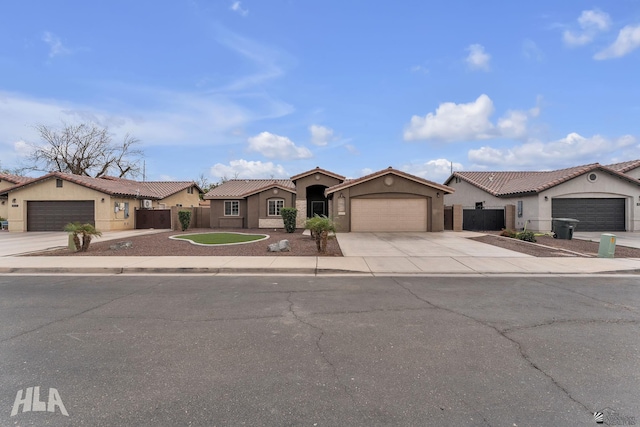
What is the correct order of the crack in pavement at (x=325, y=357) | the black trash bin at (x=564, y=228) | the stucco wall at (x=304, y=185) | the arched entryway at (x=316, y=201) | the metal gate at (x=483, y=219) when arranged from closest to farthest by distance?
the crack in pavement at (x=325, y=357), the black trash bin at (x=564, y=228), the metal gate at (x=483, y=219), the stucco wall at (x=304, y=185), the arched entryway at (x=316, y=201)

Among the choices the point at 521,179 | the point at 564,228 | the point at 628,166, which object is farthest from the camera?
the point at 521,179

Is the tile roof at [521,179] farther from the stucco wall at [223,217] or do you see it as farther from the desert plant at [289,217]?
the stucco wall at [223,217]

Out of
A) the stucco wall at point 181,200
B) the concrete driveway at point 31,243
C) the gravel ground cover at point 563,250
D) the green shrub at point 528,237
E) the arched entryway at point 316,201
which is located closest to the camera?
the gravel ground cover at point 563,250

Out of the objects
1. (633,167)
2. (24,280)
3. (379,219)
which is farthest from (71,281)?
(633,167)

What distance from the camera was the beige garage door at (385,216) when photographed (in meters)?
22.6

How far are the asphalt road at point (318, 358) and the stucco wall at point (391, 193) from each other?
1565 cm

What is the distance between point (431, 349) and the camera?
13.8 feet

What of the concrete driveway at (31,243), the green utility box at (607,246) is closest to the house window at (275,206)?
the concrete driveway at (31,243)

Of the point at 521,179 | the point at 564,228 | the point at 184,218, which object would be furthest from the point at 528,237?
the point at 184,218

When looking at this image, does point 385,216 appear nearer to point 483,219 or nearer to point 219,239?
point 483,219

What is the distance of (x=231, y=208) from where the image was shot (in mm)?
29438

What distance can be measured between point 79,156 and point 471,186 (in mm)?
45631

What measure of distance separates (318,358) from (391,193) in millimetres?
19571

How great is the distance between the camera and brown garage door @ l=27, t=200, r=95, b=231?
25.1m
